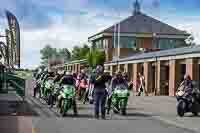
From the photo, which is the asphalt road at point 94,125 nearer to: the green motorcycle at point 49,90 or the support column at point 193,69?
the green motorcycle at point 49,90

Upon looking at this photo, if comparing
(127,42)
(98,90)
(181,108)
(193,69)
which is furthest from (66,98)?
(127,42)

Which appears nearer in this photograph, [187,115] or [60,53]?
[187,115]

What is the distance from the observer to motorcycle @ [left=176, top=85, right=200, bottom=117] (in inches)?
768

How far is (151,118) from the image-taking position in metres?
18.9

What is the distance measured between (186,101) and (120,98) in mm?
2523

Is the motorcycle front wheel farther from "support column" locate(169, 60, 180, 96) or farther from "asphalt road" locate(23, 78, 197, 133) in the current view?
"support column" locate(169, 60, 180, 96)

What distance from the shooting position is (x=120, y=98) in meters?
19.5

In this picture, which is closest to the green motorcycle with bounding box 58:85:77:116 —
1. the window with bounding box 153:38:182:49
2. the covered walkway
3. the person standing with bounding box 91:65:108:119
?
the person standing with bounding box 91:65:108:119

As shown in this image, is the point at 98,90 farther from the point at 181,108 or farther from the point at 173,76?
the point at 173,76

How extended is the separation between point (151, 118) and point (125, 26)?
6935cm

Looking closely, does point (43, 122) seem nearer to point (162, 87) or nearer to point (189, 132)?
point (189, 132)

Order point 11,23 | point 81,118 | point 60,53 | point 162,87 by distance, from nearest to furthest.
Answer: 1. point 81,118
2. point 11,23
3. point 162,87
4. point 60,53

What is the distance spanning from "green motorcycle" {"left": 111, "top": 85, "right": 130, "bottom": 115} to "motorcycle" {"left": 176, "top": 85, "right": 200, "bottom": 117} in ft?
6.56

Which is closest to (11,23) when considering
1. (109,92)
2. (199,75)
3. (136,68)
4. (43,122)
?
(109,92)
